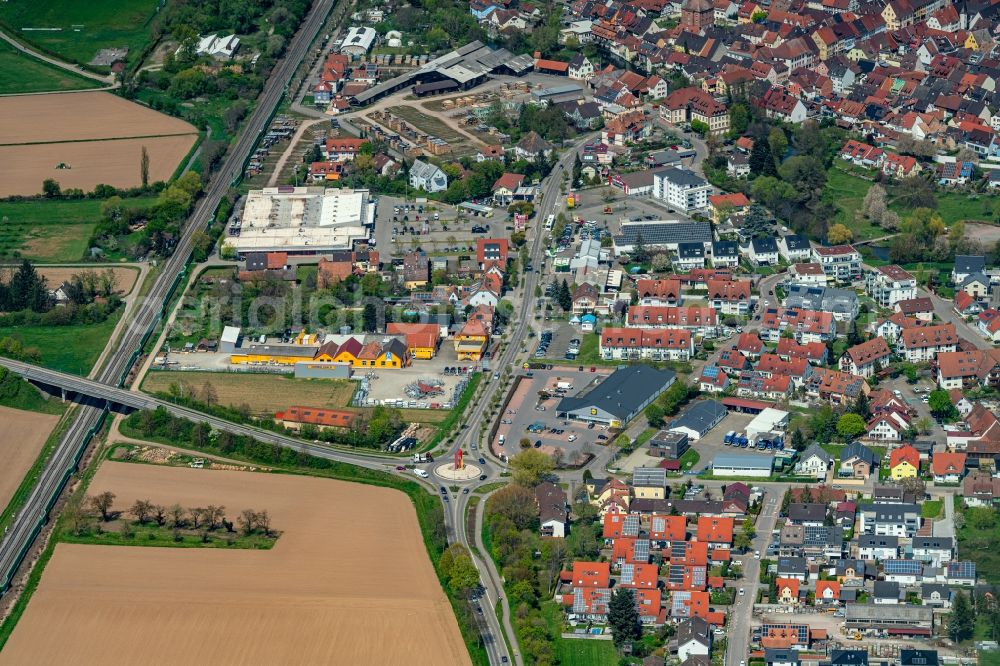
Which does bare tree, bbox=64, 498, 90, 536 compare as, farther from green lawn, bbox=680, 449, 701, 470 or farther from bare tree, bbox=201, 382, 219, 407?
green lawn, bbox=680, 449, 701, 470

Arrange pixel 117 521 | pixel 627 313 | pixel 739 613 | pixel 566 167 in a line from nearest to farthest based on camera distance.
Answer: pixel 739 613 < pixel 117 521 < pixel 627 313 < pixel 566 167

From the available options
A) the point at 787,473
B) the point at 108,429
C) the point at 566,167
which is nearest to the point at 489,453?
the point at 787,473

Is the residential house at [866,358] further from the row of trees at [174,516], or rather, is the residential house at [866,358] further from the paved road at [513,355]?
the row of trees at [174,516]

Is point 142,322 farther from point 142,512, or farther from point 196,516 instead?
point 196,516

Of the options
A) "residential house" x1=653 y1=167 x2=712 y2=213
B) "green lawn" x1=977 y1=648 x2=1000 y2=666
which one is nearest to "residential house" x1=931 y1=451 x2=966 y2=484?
"green lawn" x1=977 y1=648 x2=1000 y2=666

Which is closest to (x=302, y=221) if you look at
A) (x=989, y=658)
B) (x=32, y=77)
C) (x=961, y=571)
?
(x=32, y=77)

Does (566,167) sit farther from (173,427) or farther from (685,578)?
(685,578)

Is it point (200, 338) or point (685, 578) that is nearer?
point (685, 578)
